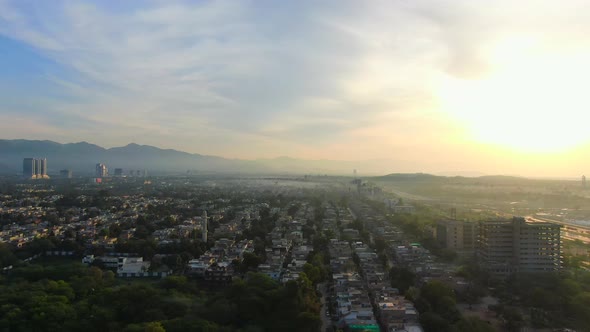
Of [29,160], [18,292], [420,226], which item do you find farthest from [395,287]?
[29,160]

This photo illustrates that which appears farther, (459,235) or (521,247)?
(459,235)

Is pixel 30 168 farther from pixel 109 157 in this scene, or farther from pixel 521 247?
pixel 521 247

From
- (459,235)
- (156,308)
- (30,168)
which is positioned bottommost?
(156,308)

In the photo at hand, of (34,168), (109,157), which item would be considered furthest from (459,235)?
(109,157)

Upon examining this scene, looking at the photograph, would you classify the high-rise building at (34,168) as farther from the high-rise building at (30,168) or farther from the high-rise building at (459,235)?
the high-rise building at (459,235)

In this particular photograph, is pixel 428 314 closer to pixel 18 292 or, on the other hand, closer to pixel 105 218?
pixel 18 292

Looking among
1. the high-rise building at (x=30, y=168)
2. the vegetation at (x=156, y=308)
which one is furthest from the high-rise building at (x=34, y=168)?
the vegetation at (x=156, y=308)

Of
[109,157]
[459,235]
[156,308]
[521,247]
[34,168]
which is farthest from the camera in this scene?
[109,157]

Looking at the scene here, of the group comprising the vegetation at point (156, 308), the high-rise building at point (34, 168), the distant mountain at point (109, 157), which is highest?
the distant mountain at point (109, 157)

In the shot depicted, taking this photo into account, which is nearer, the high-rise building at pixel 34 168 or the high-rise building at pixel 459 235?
the high-rise building at pixel 459 235
